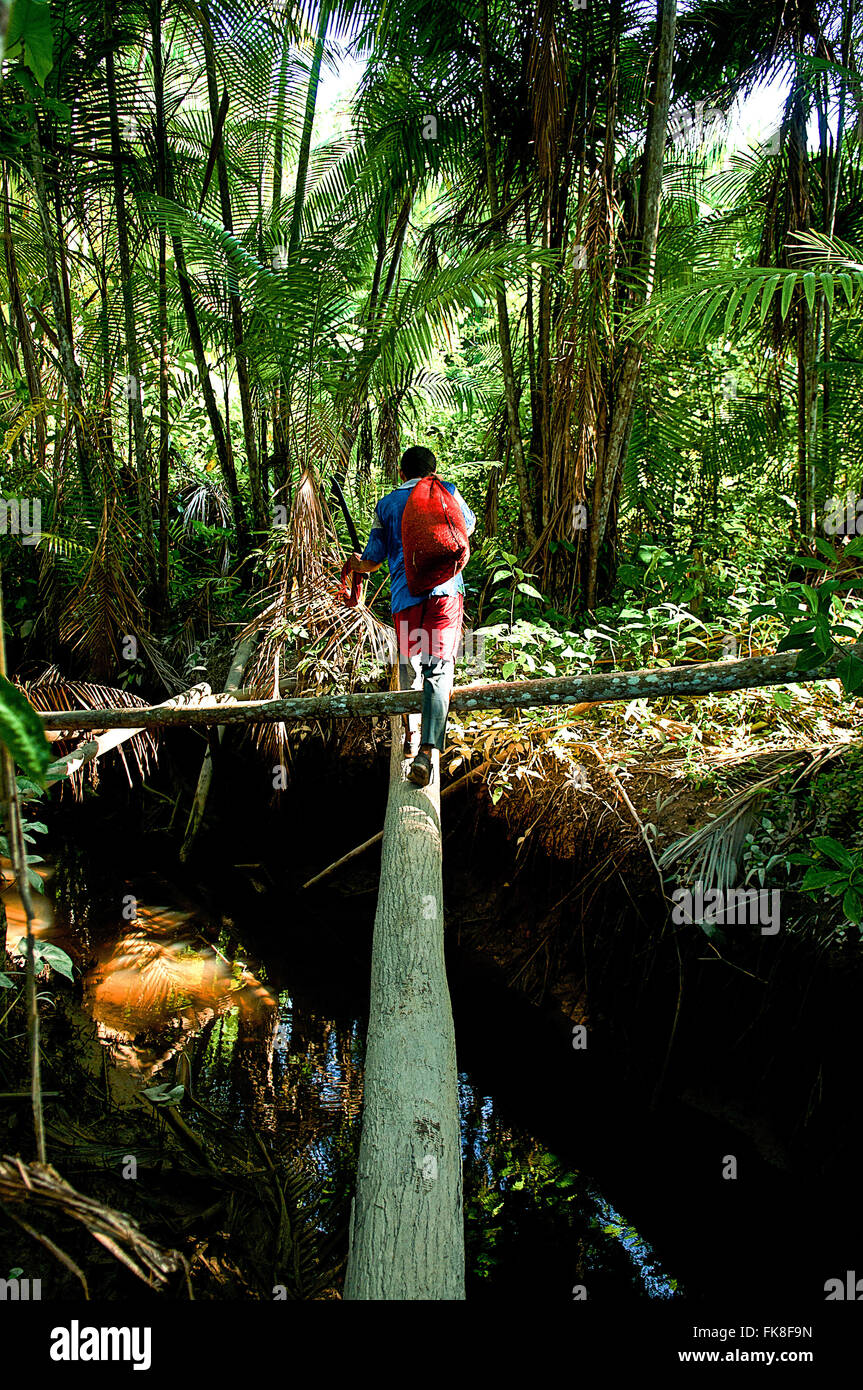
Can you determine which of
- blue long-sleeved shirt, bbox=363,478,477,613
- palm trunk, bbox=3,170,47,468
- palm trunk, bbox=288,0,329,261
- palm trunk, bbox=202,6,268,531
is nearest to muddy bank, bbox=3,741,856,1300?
blue long-sleeved shirt, bbox=363,478,477,613

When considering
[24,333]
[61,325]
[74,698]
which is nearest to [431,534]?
[74,698]

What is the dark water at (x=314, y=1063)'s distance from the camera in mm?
2738

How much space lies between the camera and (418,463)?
3.38 meters

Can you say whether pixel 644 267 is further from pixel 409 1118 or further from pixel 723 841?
pixel 409 1118

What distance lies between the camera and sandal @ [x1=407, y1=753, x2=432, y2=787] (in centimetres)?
311

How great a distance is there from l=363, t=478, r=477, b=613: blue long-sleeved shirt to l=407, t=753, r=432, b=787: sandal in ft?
2.15

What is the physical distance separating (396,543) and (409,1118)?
91.3 inches

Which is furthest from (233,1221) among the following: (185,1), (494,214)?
(185,1)

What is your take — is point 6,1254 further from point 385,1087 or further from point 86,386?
point 86,386

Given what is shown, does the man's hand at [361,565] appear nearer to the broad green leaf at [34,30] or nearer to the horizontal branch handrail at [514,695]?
the horizontal branch handrail at [514,695]

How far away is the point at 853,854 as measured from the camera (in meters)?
2.28

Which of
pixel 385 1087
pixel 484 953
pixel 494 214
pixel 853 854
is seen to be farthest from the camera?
pixel 494 214

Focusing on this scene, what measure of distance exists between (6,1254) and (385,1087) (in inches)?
53.7

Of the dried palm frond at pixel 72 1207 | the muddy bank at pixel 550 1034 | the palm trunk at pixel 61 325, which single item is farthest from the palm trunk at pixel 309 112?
the dried palm frond at pixel 72 1207
